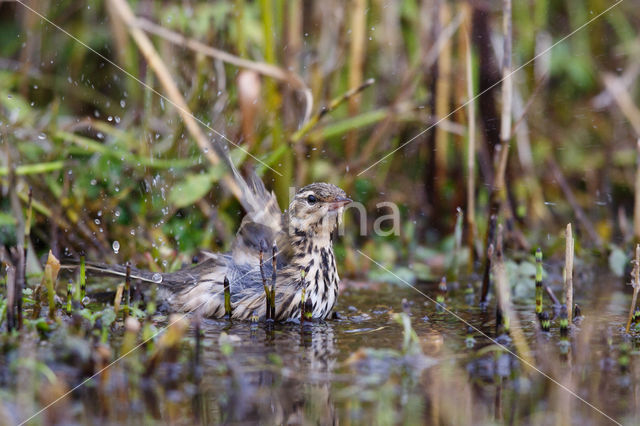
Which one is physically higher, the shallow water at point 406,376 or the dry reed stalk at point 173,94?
the dry reed stalk at point 173,94

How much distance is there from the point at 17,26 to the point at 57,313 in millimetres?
4251

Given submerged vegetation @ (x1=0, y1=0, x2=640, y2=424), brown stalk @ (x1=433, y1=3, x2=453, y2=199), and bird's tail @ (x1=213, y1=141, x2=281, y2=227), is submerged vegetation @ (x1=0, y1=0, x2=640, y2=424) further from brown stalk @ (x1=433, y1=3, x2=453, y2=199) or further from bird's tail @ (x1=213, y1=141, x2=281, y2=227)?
bird's tail @ (x1=213, y1=141, x2=281, y2=227)

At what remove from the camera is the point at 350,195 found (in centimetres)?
630

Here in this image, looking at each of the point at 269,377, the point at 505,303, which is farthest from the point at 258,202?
the point at 269,377

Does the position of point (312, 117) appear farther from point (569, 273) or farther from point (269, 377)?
point (269, 377)

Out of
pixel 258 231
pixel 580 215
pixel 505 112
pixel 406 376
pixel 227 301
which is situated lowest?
pixel 406 376

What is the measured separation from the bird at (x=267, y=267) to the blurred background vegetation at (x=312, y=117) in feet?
1.62

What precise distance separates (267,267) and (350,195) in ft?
5.92

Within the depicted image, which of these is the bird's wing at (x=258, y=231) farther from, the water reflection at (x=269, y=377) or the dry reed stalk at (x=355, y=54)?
the dry reed stalk at (x=355, y=54)

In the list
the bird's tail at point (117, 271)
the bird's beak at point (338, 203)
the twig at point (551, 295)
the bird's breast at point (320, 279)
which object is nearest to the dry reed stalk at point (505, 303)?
the twig at point (551, 295)

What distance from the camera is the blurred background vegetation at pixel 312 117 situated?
550 cm

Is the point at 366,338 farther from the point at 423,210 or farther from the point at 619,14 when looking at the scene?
the point at 619,14

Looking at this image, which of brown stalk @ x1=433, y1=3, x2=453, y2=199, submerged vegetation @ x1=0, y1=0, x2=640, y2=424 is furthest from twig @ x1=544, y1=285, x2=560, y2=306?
brown stalk @ x1=433, y1=3, x2=453, y2=199

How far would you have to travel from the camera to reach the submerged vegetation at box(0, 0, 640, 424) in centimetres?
289
